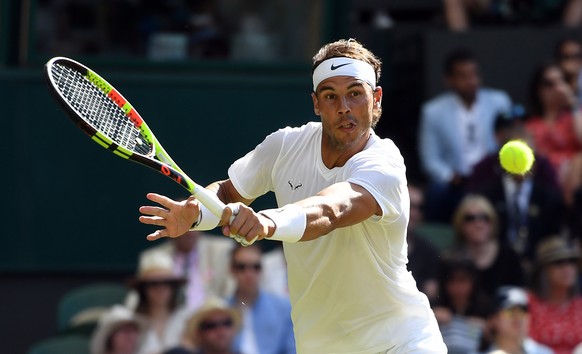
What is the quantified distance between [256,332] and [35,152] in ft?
A: 7.93

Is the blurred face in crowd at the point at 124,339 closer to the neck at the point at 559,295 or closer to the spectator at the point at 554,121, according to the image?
the neck at the point at 559,295

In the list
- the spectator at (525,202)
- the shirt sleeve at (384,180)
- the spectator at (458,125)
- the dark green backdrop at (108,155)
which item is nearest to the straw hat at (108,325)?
the dark green backdrop at (108,155)

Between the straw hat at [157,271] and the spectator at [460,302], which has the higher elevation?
the straw hat at [157,271]

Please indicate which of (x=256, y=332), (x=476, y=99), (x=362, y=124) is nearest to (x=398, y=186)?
(x=362, y=124)

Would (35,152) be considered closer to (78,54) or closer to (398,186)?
(78,54)

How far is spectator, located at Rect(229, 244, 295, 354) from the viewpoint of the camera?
28.5ft

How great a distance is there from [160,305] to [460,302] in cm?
194

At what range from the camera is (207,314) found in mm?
8477

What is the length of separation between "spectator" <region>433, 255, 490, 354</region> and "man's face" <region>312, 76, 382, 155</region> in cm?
325

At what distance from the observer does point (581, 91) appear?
1052cm

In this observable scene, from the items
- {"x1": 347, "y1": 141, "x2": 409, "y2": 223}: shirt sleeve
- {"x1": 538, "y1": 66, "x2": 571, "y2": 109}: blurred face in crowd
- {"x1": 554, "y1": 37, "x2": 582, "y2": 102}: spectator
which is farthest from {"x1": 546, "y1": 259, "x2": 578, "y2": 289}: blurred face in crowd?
{"x1": 347, "y1": 141, "x2": 409, "y2": 223}: shirt sleeve

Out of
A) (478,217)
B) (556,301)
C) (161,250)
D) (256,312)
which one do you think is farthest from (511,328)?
(161,250)

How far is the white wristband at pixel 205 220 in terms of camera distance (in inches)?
210

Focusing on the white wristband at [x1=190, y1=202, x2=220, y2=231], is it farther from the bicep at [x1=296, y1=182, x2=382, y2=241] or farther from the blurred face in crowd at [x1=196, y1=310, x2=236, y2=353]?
the blurred face in crowd at [x1=196, y1=310, x2=236, y2=353]
